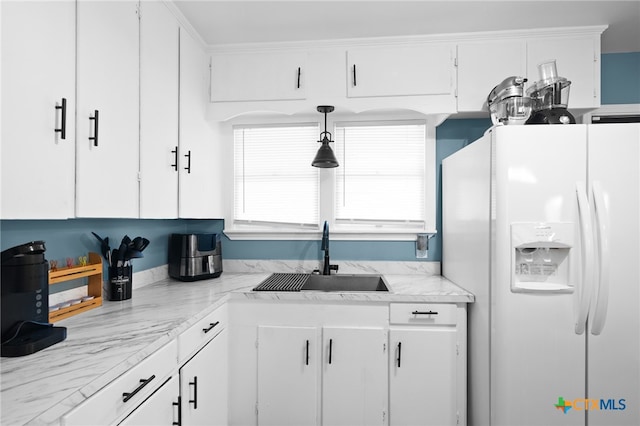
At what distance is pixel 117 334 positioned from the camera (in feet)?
4.33

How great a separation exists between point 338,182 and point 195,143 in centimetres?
104

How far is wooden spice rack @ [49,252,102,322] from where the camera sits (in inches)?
58.1

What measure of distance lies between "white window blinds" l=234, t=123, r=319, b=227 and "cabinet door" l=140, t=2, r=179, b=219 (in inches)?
29.9

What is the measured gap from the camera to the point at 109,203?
1459 millimetres

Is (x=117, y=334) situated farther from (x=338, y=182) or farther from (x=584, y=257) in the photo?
(x=584, y=257)

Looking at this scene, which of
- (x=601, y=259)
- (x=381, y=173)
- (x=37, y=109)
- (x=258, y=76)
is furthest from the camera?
(x=381, y=173)

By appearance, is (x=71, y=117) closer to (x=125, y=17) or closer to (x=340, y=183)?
(x=125, y=17)

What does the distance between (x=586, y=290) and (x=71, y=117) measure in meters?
2.20

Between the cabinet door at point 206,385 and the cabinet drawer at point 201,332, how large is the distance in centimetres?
4

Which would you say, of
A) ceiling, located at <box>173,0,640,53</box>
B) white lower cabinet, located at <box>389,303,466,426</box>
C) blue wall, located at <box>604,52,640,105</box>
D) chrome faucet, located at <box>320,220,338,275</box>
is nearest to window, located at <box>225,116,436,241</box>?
chrome faucet, located at <box>320,220,338,275</box>

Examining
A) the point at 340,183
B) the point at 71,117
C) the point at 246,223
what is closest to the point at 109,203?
the point at 71,117

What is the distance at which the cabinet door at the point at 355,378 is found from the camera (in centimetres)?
201

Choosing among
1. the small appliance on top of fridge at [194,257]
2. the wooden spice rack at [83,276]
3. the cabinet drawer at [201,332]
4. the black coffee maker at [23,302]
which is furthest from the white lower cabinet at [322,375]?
the black coffee maker at [23,302]

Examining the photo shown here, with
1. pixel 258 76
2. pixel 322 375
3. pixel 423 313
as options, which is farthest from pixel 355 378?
pixel 258 76
